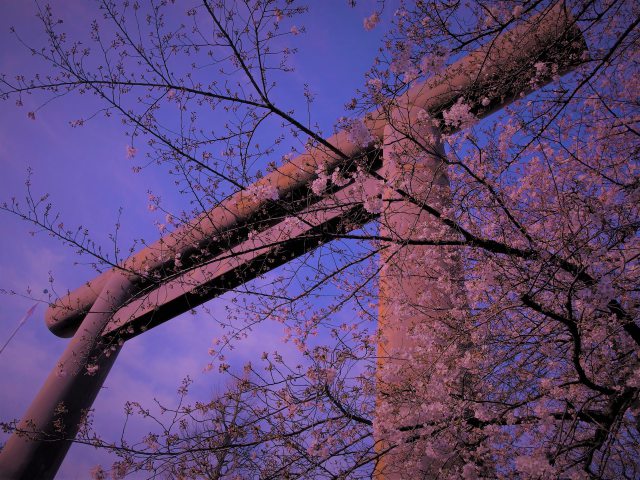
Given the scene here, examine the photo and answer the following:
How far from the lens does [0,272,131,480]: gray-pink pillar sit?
845 cm

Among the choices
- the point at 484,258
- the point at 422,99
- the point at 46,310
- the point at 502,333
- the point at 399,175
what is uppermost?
the point at 422,99

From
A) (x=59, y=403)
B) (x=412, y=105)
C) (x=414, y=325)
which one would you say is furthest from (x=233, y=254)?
(x=59, y=403)

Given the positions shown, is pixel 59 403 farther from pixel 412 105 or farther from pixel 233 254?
pixel 412 105

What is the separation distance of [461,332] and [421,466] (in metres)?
1.25

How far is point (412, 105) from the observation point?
16.8 feet

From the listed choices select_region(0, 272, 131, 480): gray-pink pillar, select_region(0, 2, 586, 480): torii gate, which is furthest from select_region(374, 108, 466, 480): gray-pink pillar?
select_region(0, 272, 131, 480): gray-pink pillar

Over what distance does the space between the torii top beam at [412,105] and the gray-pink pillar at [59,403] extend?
149 centimetres

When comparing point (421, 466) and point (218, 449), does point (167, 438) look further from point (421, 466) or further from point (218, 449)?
point (421, 466)

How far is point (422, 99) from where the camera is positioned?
691cm

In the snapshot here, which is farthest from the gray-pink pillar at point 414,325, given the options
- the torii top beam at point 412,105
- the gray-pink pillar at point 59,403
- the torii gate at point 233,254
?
the gray-pink pillar at point 59,403

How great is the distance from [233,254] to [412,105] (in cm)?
312

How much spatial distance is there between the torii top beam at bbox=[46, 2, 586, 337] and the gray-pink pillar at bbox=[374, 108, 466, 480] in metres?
0.55

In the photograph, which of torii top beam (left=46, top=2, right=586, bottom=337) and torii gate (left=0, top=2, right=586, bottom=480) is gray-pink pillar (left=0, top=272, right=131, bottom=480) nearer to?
torii gate (left=0, top=2, right=586, bottom=480)

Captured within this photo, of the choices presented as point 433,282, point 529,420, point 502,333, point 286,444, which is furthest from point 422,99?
point 286,444
